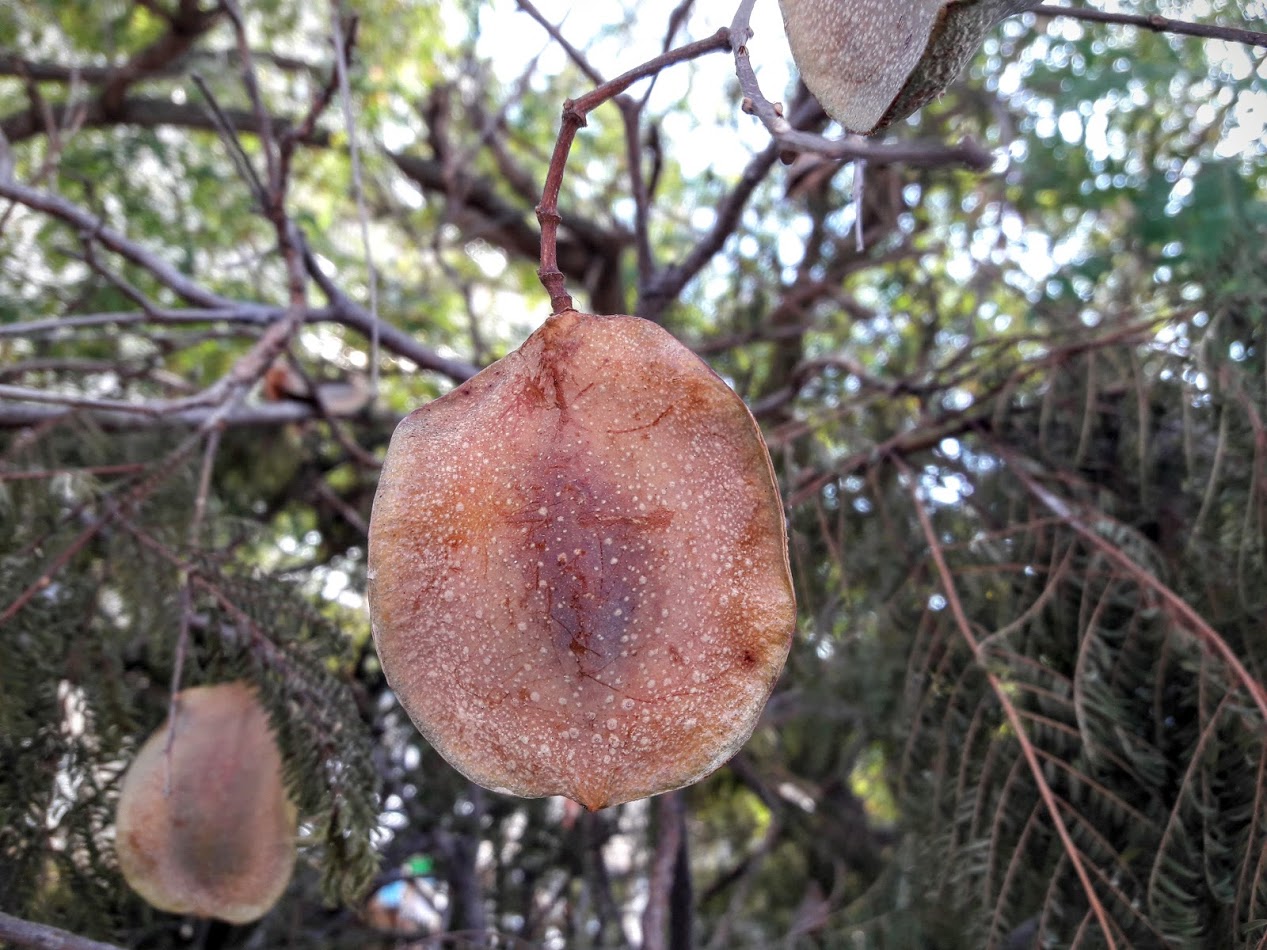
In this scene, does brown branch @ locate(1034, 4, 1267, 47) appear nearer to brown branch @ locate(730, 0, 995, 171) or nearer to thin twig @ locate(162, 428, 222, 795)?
brown branch @ locate(730, 0, 995, 171)

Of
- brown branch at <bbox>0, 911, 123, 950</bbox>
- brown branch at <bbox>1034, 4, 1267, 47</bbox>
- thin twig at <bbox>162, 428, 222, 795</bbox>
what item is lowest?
brown branch at <bbox>0, 911, 123, 950</bbox>

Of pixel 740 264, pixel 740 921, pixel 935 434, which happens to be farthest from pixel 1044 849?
pixel 740 264

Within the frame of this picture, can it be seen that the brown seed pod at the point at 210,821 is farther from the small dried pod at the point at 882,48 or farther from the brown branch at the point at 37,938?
the small dried pod at the point at 882,48

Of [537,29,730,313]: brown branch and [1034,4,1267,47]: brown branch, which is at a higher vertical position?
[1034,4,1267,47]: brown branch

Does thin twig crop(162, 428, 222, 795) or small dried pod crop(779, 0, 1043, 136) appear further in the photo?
thin twig crop(162, 428, 222, 795)

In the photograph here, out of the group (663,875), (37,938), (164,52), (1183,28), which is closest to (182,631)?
(37,938)

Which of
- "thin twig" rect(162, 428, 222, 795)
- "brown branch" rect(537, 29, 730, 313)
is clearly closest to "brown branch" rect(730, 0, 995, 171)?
"brown branch" rect(537, 29, 730, 313)

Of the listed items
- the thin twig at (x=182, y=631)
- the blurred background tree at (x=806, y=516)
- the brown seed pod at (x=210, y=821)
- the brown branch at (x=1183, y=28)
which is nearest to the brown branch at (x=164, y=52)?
the blurred background tree at (x=806, y=516)

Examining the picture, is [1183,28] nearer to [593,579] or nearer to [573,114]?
[573,114]
